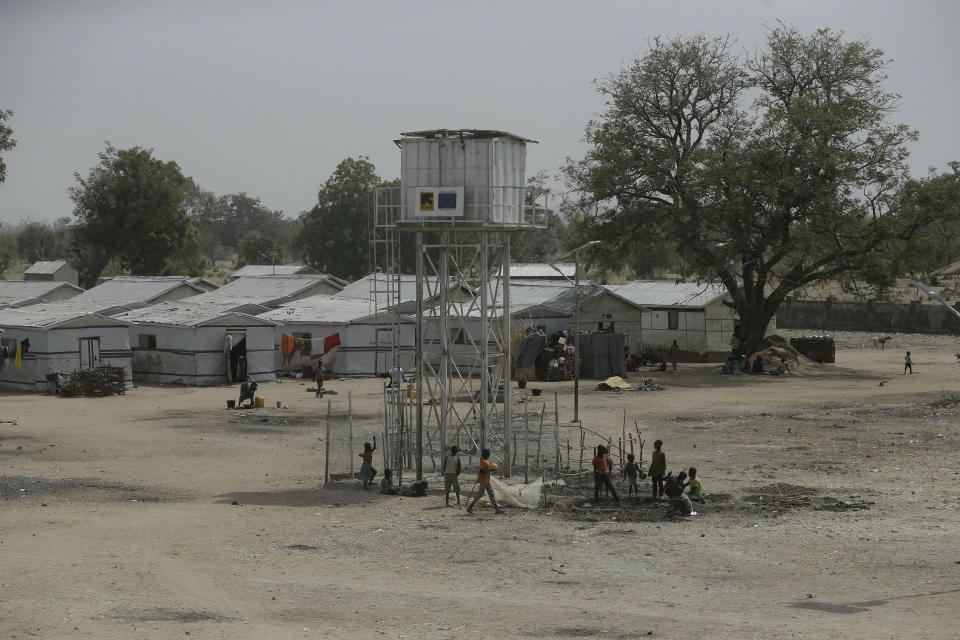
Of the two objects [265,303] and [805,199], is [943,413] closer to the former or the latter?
[805,199]

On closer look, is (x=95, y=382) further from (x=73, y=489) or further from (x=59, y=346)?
(x=73, y=489)

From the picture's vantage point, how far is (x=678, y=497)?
22.0m

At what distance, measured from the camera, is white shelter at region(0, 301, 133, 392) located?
45.4 metres

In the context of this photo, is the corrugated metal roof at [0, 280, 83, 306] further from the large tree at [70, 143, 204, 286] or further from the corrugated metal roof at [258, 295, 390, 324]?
the corrugated metal roof at [258, 295, 390, 324]

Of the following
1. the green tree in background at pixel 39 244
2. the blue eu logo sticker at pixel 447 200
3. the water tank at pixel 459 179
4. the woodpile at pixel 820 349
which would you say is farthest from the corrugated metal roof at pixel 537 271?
the green tree in background at pixel 39 244

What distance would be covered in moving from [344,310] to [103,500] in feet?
104

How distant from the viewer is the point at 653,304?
61.4 metres

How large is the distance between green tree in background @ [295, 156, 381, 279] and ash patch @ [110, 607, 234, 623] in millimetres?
92485

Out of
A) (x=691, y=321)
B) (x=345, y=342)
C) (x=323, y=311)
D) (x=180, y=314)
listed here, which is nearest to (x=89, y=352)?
(x=180, y=314)

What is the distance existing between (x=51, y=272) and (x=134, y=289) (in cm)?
4037

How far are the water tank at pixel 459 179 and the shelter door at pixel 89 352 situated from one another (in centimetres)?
2566

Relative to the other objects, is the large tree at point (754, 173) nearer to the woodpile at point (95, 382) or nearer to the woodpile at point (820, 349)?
the woodpile at point (820, 349)

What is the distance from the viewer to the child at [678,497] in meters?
21.7

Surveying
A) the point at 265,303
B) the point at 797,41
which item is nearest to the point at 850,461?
the point at 797,41
